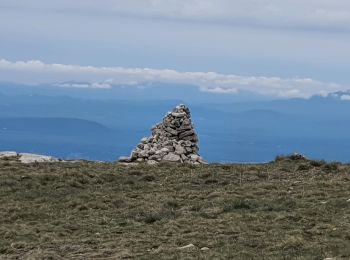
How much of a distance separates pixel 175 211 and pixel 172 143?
52.5 feet

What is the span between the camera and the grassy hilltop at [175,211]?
16750 mm

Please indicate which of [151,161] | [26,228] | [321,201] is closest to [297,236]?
[321,201]

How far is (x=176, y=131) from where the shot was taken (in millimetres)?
38750

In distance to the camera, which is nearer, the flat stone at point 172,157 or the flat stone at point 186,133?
the flat stone at point 172,157

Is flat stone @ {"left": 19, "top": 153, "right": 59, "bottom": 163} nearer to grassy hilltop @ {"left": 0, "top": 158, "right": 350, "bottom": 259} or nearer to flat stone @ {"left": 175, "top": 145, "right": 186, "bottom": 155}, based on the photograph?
grassy hilltop @ {"left": 0, "top": 158, "right": 350, "bottom": 259}

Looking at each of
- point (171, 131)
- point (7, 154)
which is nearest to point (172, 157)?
point (171, 131)

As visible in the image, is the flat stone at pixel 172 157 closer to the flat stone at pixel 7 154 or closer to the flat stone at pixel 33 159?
the flat stone at pixel 33 159

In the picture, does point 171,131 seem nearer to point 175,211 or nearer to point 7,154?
point 7,154

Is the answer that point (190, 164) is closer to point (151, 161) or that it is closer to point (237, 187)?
point (151, 161)

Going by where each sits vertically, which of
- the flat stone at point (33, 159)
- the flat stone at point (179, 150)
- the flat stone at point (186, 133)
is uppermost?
the flat stone at point (186, 133)

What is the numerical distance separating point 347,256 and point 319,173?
1551 centimetres

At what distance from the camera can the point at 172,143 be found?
37688mm

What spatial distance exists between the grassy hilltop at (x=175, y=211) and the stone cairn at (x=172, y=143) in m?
3.74

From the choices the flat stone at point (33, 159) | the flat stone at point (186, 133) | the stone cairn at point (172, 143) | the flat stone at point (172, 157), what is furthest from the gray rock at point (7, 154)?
the flat stone at point (186, 133)
